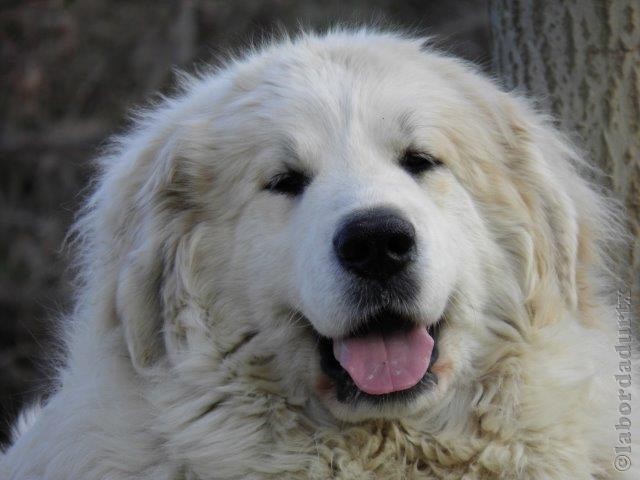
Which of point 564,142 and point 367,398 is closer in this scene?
point 367,398

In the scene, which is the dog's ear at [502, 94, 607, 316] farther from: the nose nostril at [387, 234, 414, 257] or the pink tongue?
the nose nostril at [387, 234, 414, 257]

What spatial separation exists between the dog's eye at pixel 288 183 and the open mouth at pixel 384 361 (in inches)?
21.7

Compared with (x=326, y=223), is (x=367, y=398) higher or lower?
A: lower

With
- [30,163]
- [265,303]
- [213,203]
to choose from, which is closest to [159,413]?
[265,303]

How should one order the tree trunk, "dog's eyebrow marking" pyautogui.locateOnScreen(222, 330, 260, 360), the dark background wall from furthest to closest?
the dark background wall → the tree trunk → "dog's eyebrow marking" pyautogui.locateOnScreen(222, 330, 260, 360)

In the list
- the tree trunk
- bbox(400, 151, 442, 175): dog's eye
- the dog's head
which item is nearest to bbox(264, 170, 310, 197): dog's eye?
the dog's head

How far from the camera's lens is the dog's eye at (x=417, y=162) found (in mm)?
3986

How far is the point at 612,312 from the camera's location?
172 inches

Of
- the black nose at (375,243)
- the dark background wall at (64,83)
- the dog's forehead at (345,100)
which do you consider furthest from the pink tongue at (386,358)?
the dark background wall at (64,83)

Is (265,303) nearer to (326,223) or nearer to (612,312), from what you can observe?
(326,223)

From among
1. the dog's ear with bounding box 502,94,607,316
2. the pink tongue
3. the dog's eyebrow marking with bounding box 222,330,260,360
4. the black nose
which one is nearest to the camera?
the black nose

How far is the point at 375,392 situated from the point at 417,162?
2.74ft

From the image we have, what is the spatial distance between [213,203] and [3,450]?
1880mm

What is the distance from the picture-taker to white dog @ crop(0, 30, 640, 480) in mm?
3760
